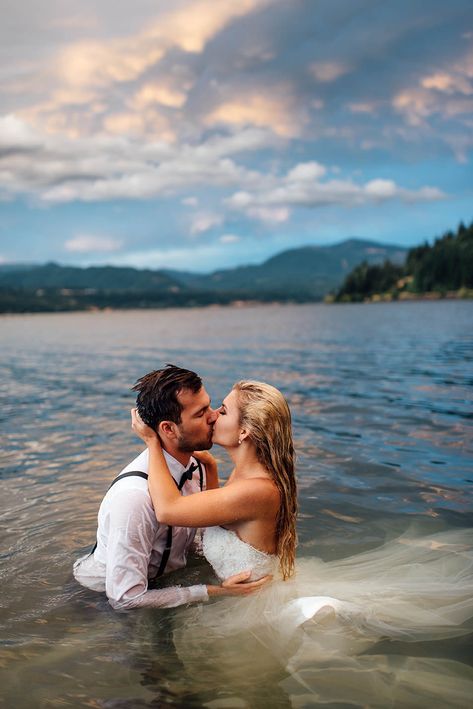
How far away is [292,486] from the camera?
6.17 m

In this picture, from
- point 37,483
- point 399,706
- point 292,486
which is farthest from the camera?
point 37,483

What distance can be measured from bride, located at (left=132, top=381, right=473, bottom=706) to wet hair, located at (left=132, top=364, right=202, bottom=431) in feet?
0.73

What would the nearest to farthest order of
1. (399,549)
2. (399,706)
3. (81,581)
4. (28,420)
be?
(399,706) → (81,581) → (399,549) → (28,420)

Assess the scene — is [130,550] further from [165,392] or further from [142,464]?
[165,392]

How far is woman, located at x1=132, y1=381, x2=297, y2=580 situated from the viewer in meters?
5.74

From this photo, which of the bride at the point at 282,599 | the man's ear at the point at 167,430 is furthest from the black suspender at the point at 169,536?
the man's ear at the point at 167,430

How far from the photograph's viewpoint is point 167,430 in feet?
19.5

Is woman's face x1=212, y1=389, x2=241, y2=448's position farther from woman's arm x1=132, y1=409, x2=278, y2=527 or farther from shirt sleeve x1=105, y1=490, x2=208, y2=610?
shirt sleeve x1=105, y1=490, x2=208, y2=610

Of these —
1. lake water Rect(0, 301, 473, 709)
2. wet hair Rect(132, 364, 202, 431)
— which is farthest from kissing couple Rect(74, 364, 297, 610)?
lake water Rect(0, 301, 473, 709)

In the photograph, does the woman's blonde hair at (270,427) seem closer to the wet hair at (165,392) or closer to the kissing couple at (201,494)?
the kissing couple at (201,494)

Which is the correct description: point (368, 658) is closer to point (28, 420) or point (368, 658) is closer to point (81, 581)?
point (81, 581)

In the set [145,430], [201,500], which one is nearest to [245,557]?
[201,500]

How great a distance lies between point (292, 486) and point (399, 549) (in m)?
3.15

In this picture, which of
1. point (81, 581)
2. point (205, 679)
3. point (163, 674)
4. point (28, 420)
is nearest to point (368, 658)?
point (205, 679)
